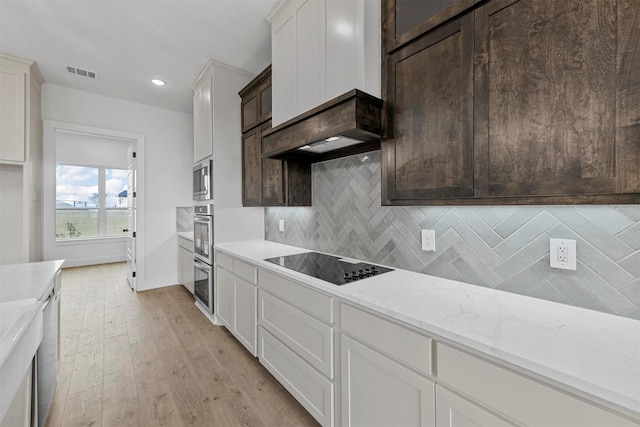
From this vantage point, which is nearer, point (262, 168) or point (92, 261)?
point (262, 168)

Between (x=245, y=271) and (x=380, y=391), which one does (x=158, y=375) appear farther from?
(x=380, y=391)

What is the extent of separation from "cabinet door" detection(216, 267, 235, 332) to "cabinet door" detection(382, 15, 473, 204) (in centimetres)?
179

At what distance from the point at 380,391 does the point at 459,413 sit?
359 mm

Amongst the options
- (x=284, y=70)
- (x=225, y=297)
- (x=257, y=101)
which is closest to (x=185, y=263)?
(x=225, y=297)

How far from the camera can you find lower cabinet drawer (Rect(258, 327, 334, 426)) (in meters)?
1.51

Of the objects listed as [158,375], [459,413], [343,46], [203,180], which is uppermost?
[343,46]

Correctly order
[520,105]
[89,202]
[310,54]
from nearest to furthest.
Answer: [520,105] < [310,54] < [89,202]

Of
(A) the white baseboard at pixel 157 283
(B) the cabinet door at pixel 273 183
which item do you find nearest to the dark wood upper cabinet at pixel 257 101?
(B) the cabinet door at pixel 273 183

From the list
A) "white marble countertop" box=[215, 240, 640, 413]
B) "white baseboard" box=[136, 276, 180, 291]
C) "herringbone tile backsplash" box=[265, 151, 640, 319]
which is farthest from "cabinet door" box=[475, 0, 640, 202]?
"white baseboard" box=[136, 276, 180, 291]

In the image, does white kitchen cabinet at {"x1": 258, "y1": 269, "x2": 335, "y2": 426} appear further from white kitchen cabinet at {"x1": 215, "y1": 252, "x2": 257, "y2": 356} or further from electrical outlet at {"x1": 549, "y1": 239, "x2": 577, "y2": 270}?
electrical outlet at {"x1": 549, "y1": 239, "x2": 577, "y2": 270}

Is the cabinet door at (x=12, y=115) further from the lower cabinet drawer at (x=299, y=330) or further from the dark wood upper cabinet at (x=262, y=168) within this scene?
the lower cabinet drawer at (x=299, y=330)

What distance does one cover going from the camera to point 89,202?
6191 millimetres

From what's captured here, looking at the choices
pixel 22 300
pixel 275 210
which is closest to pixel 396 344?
pixel 22 300

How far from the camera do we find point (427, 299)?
1.25 metres
